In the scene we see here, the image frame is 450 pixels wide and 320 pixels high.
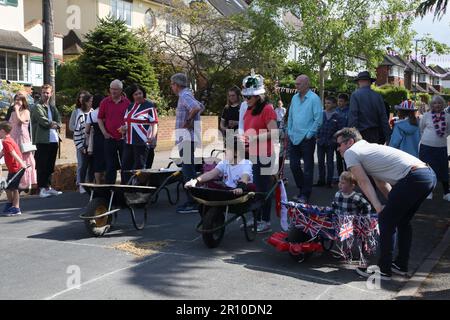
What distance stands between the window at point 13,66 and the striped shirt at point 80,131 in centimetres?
2060

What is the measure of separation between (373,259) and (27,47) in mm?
25799

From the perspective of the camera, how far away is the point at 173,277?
541cm

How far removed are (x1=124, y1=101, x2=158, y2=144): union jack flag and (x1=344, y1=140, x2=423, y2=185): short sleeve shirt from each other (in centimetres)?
410

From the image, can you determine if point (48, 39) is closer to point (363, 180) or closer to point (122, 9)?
point (363, 180)

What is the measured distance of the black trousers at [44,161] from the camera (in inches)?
406

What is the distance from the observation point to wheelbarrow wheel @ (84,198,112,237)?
22.7ft

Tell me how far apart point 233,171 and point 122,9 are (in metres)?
30.9

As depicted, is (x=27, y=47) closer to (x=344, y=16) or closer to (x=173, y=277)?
(x=344, y=16)

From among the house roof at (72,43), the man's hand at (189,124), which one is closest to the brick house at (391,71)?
the house roof at (72,43)

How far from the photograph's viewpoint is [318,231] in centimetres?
591

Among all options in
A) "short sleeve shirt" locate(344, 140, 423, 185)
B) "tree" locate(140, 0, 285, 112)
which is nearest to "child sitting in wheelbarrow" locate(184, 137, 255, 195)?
"short sleeve shirt" locate(344, 140, 423, 185)

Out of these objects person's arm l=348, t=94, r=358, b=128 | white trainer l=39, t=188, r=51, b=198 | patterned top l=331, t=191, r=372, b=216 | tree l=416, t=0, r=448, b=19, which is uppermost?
tree l=416, t=0, r=448, b=19

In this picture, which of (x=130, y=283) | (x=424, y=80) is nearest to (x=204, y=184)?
(x=130, y=283)

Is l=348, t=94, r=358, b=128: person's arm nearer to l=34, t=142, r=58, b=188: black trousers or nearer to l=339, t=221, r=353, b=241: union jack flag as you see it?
l=339, t=221, r=353, b=241: union jack flag
